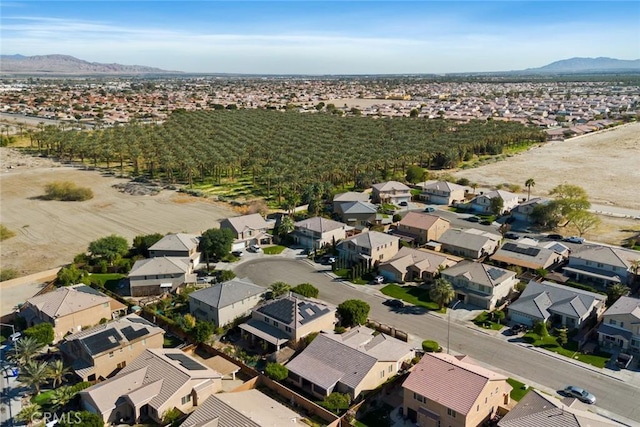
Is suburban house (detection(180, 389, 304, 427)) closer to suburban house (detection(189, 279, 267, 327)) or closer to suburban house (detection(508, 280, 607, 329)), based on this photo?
suburban house (detection(189, 279, 267, 327))

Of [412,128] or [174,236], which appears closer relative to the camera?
[174,236]

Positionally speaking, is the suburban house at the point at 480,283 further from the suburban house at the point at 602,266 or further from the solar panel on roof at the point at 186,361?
the solar panel on roof at the point at 186,361

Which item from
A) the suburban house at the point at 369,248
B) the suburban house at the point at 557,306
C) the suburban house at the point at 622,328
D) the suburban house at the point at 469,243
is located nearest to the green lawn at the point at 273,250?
the suburban house at the point at 369,248

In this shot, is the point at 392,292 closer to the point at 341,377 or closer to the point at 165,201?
the point at 341,377

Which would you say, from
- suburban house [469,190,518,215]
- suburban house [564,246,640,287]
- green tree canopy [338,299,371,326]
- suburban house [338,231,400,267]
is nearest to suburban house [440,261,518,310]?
suburban house [564,246,640,287]

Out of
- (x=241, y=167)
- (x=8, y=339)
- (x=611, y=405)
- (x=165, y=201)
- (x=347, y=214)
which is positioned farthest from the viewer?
(x=241, y=167)

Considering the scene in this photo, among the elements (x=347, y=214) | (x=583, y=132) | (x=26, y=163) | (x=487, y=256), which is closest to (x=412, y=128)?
(x=583, y=132)
